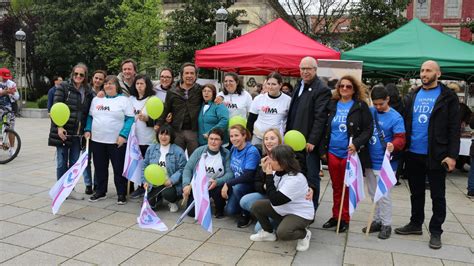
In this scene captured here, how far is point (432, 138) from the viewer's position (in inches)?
162

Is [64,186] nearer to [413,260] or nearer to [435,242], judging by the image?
[413,260]

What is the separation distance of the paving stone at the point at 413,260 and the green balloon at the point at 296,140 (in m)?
1.46

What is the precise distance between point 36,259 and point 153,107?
90.5 inches

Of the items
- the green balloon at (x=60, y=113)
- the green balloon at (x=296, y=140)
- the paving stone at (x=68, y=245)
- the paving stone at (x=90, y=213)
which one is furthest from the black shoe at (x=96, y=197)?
the green balloon at (x=296, y=140)

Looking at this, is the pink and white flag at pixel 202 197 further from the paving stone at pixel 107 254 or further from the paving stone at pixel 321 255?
the paving stone at pixel 321 255

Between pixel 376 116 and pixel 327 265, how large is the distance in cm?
178

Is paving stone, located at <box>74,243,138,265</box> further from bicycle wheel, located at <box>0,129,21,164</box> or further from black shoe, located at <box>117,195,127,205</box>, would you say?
bicycle wheel, located at <box>0,129,21,164</box>

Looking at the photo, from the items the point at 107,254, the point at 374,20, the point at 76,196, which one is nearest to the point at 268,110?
the point at 107,254

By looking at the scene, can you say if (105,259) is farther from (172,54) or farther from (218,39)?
(172,54)

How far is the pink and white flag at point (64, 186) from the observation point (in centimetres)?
482

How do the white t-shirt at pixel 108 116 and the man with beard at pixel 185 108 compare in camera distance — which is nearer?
the white t-shirt at pixel 108 116

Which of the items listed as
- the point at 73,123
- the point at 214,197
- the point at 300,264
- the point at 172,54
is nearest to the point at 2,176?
the point at 73,123

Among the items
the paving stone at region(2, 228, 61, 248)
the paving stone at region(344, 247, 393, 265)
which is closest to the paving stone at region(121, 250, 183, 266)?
the paving stone at region(2, 228, 61, 248)

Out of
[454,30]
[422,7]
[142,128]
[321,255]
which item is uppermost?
[422,7]
